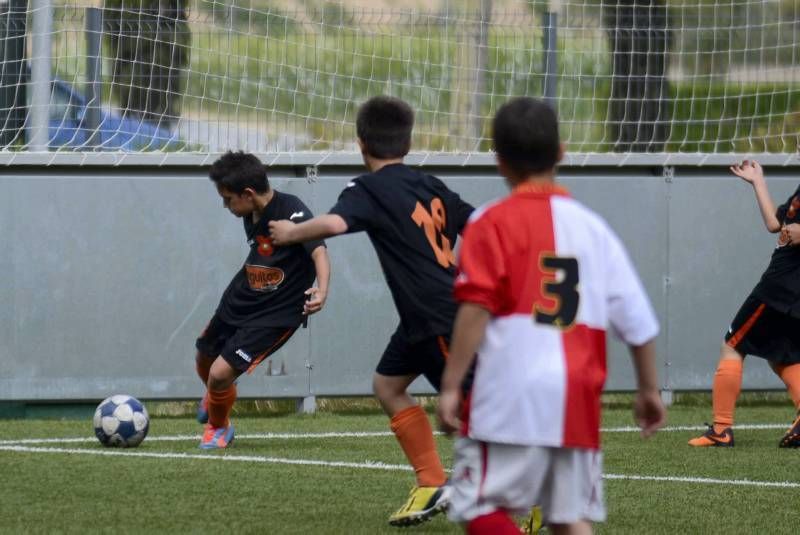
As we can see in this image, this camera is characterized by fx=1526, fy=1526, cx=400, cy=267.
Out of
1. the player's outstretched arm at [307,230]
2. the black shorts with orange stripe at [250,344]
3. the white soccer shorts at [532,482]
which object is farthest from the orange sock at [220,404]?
the white soccer shorts at [532,482]

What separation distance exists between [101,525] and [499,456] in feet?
6.84

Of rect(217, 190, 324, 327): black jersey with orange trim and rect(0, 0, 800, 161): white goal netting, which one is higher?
rect(0, 0, 800, 161): white goal netting

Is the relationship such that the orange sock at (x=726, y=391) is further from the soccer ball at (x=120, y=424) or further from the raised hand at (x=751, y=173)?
the soccer ball at (x=120, y=424)

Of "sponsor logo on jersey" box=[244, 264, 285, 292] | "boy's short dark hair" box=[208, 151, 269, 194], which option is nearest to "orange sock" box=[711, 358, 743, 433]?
"sponsor logo on jersey" box=[244, 264, 285, 292]

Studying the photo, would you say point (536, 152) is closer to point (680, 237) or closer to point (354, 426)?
point (354, 426)

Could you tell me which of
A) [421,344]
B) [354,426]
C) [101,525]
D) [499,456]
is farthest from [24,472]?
[499,456]

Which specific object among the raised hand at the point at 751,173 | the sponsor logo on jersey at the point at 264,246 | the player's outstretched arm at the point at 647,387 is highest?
the raised hand at the point at 751,173

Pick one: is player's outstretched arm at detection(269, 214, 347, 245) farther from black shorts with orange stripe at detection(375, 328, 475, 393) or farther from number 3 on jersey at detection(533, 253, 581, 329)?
number 3 on jersey at detection(533, 253, 581, 329)

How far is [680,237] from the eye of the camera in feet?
34.2

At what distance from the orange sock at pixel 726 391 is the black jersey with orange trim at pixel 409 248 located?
3281 millimetres

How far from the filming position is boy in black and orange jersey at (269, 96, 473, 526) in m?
5.23

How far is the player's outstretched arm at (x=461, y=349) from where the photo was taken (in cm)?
362

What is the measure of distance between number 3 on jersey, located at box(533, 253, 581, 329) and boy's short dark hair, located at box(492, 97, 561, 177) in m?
0.26

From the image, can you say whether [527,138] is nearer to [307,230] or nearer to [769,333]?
[307,230]
